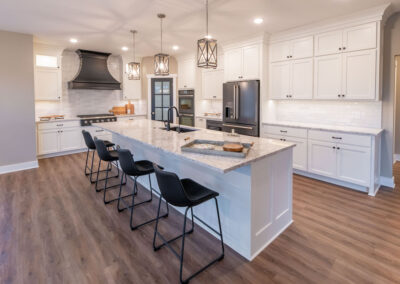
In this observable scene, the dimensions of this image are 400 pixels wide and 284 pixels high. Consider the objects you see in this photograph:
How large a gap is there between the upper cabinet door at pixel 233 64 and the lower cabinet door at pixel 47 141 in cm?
437

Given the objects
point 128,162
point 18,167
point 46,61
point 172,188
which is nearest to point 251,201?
point 172,188

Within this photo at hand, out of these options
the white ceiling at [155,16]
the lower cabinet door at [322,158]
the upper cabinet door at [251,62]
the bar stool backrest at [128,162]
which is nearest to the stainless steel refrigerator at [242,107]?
the upper cabinet door at [251,62]


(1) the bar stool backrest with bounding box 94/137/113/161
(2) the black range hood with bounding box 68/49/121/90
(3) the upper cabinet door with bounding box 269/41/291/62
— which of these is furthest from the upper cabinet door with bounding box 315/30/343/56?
(2) the black range hood with bounding box 68/49/121/90

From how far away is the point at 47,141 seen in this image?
19.1 ft

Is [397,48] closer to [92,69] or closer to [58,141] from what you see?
[92,69]

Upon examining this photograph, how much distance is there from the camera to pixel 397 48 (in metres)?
3.66

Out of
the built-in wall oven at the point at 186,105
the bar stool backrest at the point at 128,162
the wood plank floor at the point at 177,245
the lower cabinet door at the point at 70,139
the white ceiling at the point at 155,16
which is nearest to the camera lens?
the wood plank floor at the point at 177,245

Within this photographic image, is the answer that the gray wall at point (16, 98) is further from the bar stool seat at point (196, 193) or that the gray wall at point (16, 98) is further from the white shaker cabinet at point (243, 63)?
the bar stool seat at point (196, 193)

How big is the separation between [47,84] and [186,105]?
352cm

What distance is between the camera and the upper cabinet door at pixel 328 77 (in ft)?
13.2

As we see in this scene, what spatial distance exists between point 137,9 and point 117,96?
4151 millimetres

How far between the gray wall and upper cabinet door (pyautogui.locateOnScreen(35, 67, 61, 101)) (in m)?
0.89

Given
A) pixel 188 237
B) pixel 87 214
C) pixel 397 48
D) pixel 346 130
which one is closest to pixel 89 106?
pixel 87 214

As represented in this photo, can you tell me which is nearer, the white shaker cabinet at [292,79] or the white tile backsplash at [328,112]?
the white tile backsplash at [328,112]
